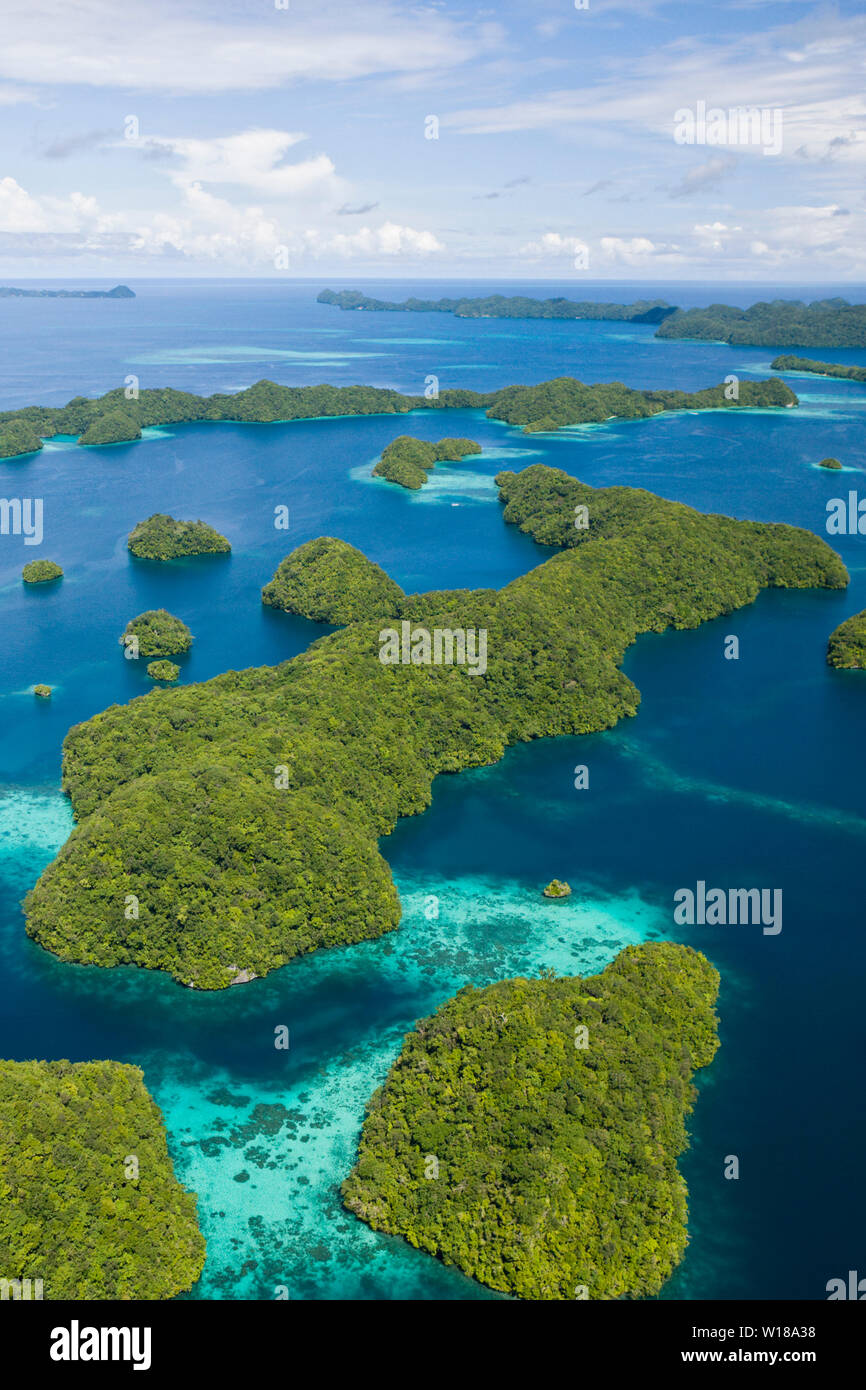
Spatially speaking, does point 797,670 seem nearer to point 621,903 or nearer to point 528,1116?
point 621,903

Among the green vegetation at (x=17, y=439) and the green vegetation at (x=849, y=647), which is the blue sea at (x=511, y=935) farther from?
the green vegetation at (x=17, y=439)

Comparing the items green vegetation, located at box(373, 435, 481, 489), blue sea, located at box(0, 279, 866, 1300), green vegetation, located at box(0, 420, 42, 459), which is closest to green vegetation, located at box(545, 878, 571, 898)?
blue sea, located at box(0, 279, 866, 1300)

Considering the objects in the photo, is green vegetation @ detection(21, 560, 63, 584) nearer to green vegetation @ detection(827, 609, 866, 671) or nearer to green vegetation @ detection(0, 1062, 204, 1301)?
green vegetation @ detection(827, 609, 866, 671)

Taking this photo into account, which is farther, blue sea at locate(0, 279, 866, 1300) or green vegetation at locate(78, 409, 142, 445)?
green vegetation at locate(78, 409, 142, 445)

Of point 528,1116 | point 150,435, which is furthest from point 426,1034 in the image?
point 150,435

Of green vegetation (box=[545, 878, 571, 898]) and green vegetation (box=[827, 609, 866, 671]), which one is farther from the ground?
green vegetation (box=[827, 609, 866, 671])

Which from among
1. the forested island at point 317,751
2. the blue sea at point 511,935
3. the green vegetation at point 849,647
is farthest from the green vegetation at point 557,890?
the green vegetation at point 849,647
